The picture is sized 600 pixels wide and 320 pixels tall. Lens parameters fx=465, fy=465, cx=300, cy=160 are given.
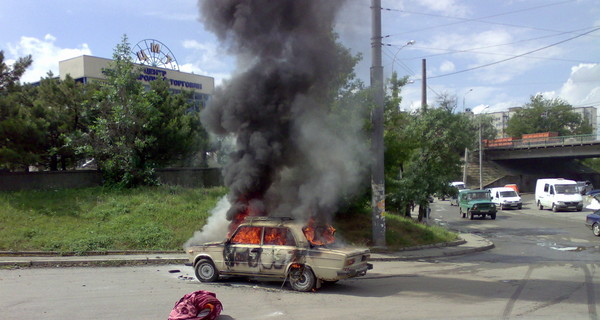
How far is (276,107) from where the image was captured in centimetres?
1212

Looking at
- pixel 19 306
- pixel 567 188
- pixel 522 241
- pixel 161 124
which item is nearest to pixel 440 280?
pixel 19 306

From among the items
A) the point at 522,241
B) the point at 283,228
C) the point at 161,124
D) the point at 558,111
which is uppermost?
the point at 558,111

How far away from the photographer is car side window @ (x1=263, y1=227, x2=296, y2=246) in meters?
9.27

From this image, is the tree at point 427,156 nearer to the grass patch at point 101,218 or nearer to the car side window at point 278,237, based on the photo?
the grass patch at point 101,218

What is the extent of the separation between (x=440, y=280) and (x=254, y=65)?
7.12 metres

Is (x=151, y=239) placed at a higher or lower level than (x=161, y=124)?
lower

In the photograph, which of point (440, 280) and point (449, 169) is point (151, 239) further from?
point (449, 169)

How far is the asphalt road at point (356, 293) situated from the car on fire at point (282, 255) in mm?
332

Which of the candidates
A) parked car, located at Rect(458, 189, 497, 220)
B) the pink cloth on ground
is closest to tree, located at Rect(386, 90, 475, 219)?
parked car, located at Rect(458, 189, 497, 220)

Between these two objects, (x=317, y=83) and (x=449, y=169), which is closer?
(x=317, y=83)

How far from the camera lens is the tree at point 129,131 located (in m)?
19.1

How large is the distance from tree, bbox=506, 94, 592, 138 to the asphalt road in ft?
268

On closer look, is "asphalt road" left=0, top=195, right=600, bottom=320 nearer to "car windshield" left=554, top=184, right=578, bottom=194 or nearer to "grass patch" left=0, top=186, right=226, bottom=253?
"grass patch" left=0, top=186, right=226, bottom=253

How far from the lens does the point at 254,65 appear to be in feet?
40.8
